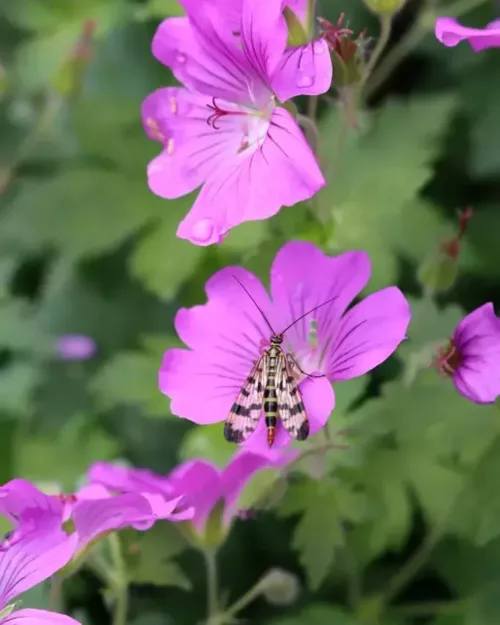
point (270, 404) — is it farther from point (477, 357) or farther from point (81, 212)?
point (81, 212)

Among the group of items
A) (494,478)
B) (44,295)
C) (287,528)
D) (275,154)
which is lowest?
(287,528)

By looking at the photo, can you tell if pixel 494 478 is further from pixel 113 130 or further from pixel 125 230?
pixel 113 130

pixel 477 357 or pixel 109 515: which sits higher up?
pixel 477 357

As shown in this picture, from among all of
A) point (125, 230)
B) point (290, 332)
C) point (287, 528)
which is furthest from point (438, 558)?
point (125, 230)

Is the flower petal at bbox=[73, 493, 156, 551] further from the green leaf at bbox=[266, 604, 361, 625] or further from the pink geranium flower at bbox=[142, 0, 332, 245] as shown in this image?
the green leaf at bbox=[266, 604, 361, 625]

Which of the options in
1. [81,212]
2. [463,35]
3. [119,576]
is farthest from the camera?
[81,212]

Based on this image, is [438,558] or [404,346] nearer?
[404,346]

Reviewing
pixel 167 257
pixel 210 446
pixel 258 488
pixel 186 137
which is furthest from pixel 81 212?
pixel 258 488

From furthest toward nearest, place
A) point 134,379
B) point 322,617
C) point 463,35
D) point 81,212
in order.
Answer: point 81,212 < point 134,379 < point 322,617 < point 463,35
